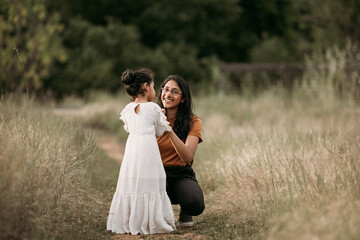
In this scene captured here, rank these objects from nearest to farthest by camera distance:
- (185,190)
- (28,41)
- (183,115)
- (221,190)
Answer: (185,190), (183,115), (221,190), (28,41)

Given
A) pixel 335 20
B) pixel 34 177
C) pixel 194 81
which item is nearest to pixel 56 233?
pixel 34 177

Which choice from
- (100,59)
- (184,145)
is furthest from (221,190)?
(100,59)

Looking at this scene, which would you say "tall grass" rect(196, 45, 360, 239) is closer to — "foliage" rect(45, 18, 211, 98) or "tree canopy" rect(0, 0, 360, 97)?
"tree canopy" rect(0, 0, 360, 97)

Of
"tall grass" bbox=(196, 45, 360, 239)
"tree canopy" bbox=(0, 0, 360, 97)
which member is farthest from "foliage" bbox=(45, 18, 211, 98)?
"tall grass" bbox=(196, 45, 360, 239)

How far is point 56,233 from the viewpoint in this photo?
3.28 meters

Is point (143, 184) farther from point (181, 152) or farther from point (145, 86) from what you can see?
point (145, 86)

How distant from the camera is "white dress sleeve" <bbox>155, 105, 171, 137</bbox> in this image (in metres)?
3.86

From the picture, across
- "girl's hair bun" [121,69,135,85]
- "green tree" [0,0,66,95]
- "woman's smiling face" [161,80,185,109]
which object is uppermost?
"green tree" [0,0,66,95]

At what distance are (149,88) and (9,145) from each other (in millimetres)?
1287

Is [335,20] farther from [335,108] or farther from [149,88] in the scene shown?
[149,88]

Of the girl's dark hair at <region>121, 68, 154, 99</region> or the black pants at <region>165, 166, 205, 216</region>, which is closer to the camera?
the girl's dark hair at <region>121, 68, 154, 99</region>

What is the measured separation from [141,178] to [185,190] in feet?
1.82

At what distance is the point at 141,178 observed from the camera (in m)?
3.84

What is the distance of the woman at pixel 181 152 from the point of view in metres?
4.16
